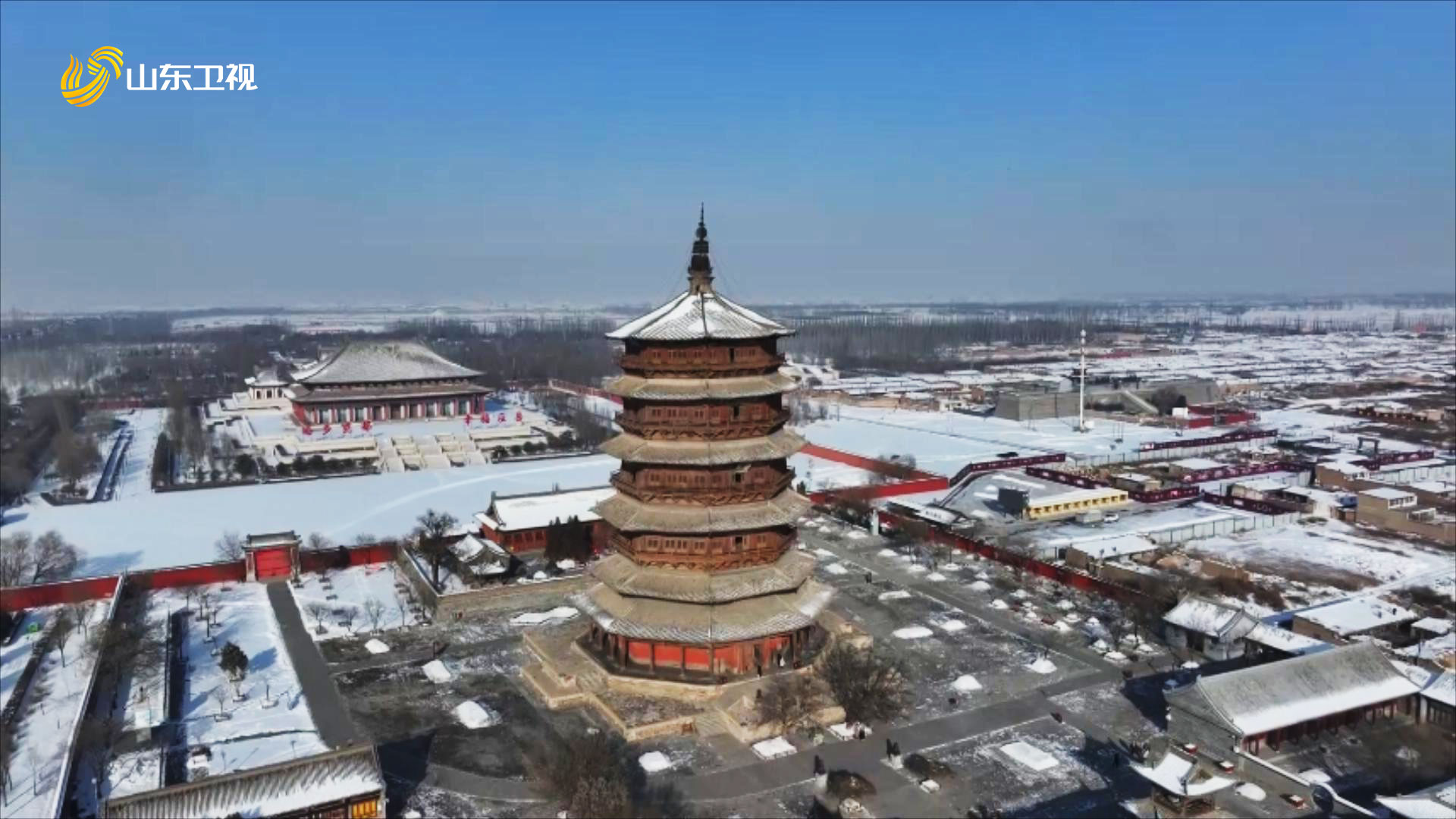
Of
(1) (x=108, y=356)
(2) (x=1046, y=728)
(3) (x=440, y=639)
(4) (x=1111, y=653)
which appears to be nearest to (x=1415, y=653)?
(4) (x=1111, y=653)

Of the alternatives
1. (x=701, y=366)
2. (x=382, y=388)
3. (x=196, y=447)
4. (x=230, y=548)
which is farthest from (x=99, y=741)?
(x=382, y=388)

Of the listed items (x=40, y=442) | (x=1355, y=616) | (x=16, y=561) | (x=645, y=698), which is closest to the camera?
(x=645, y=698)

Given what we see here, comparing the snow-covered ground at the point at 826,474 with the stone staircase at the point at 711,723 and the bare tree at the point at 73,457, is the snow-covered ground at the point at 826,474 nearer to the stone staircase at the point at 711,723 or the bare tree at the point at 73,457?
the stone staircase at the point at 711,723

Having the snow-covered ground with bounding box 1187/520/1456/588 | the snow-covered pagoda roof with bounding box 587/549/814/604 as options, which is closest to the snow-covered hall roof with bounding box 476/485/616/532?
the snow-covered pagoda roof with bounding box 587/549/814/604

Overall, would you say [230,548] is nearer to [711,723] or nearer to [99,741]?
[99,741]

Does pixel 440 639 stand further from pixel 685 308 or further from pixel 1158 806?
pixel 1158 806
